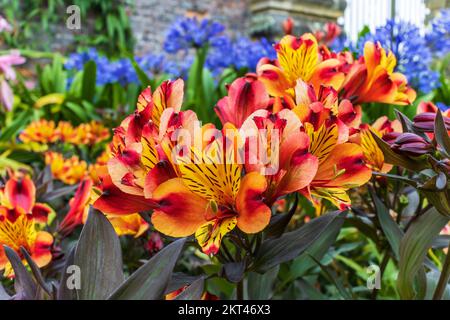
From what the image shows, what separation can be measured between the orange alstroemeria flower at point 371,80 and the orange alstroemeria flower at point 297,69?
0.02 m

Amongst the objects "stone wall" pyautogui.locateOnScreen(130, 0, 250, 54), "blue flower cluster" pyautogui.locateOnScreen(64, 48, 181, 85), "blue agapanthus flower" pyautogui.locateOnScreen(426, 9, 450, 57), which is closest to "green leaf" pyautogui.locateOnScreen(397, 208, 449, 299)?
"blue agapanthus flower" pyautogui.locateOnScreen(426, 9, 450, 57)

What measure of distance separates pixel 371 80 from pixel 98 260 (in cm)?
36

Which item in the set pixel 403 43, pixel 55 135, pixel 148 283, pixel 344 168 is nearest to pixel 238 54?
pixel 403 43

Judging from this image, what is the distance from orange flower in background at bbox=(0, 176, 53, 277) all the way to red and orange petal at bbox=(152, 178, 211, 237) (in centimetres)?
17

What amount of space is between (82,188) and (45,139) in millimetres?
918

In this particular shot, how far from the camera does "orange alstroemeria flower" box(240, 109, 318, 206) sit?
364 millimetres

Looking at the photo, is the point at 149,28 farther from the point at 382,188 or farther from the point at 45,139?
the point at 382,188

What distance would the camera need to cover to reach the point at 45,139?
143cm

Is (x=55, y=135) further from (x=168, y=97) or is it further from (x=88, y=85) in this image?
(x=168, y=97)

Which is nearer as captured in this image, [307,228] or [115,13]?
[307,228]

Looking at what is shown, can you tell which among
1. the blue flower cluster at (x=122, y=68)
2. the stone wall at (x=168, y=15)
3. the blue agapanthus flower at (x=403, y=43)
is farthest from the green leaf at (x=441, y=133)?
the stone wall at (x=168, y=15)

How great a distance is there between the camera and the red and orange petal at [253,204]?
36 cm

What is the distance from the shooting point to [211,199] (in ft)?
1.23

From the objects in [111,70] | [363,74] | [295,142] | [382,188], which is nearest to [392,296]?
[382,188]
